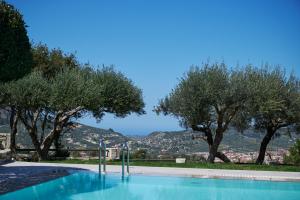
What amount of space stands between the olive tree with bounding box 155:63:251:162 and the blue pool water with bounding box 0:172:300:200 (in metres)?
5.51

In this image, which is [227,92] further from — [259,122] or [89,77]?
→ [89,77]

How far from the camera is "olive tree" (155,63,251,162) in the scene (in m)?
21.5

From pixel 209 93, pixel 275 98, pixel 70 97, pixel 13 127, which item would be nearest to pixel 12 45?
pixel 70 97

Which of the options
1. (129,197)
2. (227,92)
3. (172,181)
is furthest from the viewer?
(227,92)

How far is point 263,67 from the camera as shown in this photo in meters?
23.4

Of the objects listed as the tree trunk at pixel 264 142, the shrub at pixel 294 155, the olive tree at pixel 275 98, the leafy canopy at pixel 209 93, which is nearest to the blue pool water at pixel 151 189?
the leafy canopy at pixel 209 93

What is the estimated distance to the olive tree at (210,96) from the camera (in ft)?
70.6

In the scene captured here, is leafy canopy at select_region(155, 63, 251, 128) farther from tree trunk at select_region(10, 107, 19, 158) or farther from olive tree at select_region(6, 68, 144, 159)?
tree trunk at select_region(10, 107, 19, 158)

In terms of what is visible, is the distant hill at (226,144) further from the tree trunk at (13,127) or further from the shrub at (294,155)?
the tree trunk at (13,127)

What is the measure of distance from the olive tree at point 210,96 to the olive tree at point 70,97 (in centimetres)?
353

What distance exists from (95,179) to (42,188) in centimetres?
285

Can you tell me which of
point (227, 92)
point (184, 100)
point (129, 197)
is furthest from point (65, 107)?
point (129, 197)

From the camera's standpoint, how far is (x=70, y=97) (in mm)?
22906

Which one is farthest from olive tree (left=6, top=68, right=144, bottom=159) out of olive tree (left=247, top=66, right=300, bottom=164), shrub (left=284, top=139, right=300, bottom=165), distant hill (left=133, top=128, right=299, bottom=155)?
shrub (left=284, top=139, right=300, bottom=165)
